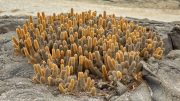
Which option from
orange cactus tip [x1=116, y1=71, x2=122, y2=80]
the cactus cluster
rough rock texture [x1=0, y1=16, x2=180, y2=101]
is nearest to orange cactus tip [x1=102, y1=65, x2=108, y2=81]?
the cactus cluster

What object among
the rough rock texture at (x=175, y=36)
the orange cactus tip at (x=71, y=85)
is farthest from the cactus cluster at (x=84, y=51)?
the rough rock texture at (x=175, y=36)

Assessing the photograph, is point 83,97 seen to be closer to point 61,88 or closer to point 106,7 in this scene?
point 61,88

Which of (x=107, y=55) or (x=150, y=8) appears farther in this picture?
(x=150, y=8)

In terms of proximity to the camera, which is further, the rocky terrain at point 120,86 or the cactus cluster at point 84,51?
the cactus cluster at point 84,51

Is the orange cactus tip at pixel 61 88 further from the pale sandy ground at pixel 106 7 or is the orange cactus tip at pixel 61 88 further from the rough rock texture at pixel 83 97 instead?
the pale sandy ground at pixel 106 7

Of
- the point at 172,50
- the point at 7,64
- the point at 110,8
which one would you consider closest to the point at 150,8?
the point at 110,8

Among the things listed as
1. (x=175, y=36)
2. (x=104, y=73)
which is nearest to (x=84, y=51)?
(x=104, y=73)

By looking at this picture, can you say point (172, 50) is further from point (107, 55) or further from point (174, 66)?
point (107, 55)
